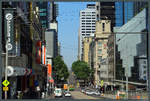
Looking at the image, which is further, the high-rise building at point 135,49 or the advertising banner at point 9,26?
the high-rise building at point 135,49

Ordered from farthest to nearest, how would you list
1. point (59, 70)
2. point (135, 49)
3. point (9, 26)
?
point (59, 70), point (135, 49), point (9, 26)

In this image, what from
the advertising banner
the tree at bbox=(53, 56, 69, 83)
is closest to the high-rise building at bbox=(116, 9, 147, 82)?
the advertising banner

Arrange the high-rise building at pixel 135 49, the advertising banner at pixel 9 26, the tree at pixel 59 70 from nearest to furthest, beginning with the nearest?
the advertising banner at pixel 9 26, the high-rise building at pixel 135 49, the tree at pixel 59 70

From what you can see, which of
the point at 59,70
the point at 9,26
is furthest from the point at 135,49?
the point at 59,70

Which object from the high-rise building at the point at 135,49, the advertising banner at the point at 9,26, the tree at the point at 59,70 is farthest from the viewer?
the tree at the point at 59,70

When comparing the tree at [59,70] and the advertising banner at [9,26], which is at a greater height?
the advertising banner at [9,26]

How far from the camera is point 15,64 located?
45.8 meters

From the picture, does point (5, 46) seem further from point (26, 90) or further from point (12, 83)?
point (26, 90)

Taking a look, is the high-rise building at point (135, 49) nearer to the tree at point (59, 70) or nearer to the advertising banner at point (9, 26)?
the advertising banner at point (9, 26)

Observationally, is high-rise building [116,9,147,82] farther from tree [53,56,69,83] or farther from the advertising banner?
tree [53,56,69,83]

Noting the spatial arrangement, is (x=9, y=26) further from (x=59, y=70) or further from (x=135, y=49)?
(x=59, y=70)

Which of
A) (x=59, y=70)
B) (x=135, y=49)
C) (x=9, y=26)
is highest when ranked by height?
(x=9, y=26)

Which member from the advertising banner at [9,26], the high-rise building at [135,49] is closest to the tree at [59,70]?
the high-rise building at [135,49]

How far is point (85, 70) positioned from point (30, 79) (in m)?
73.8
